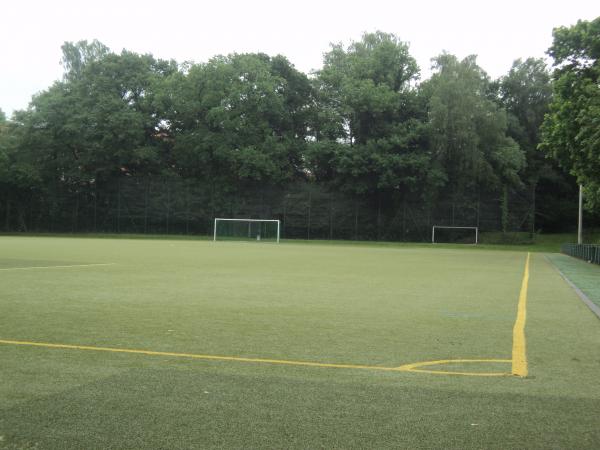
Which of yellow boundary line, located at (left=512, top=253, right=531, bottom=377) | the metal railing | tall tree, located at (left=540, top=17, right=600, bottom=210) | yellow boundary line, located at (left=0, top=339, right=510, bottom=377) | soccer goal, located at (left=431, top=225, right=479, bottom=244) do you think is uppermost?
tall tree, located at (left=540, top=17, right=600, bottom=210)

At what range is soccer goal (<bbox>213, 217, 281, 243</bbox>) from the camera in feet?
151

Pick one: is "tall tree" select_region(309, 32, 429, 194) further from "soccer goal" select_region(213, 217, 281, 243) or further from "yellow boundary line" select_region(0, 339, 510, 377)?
"yellow boundary line" select_region(0, 339, 510, 377)

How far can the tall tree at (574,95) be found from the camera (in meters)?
Result: 20.0

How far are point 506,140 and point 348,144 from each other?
12282 mm

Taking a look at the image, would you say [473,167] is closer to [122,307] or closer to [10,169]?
[10,169]

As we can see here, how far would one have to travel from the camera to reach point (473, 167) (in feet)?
148

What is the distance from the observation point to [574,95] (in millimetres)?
21219

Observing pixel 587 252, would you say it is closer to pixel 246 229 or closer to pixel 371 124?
pixel 246 229

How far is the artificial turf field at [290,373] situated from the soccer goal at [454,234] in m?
35.0

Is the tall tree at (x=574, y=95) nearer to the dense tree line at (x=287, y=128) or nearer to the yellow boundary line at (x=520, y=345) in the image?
the yellow boundary line at (x=520, y=345)

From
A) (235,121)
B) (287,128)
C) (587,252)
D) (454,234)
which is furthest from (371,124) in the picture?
(587,252)

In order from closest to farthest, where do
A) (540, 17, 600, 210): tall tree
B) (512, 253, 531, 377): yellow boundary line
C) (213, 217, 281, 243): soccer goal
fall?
(512, 253, 531, 377): yellow boundary line < (540, 17, 600, 210): tall tree < (213, 217, 281, 243): soccer goal

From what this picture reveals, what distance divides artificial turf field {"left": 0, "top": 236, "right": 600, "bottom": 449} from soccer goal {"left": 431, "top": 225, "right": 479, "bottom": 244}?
35.0 metres

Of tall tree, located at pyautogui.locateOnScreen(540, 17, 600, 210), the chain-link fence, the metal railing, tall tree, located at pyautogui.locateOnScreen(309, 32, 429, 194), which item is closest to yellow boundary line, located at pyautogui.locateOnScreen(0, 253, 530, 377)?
tall tree, located at pyautogui.locateOnScreen(540, 17, 600, 210)
